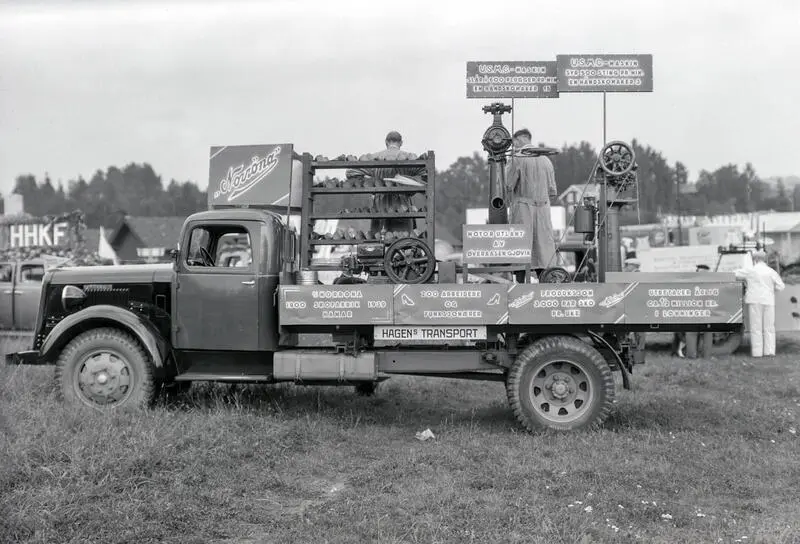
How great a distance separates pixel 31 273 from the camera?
16.0 meters

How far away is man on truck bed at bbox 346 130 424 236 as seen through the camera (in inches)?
312

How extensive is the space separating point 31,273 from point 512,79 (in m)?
12.0

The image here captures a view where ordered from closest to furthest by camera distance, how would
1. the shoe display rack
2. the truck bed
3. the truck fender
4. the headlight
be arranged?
the truck bed → the truck fender → the shoe display rack → the headlight

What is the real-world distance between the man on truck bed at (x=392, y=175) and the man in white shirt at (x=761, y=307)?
7.13m

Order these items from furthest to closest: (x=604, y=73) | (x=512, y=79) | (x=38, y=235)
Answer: (x=38, y=235) < (x=512, y=79) < (x=604, y=73)

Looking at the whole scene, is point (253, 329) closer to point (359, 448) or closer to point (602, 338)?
point (359, 448)

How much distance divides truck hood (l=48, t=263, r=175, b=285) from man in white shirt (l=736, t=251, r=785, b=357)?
9.30m

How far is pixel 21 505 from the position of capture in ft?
14.5

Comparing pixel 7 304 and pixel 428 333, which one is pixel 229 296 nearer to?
pixel 428 333

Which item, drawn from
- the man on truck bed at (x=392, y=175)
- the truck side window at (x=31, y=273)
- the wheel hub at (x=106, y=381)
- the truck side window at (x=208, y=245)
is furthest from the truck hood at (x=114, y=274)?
the truck side window at (x=31, y=273)

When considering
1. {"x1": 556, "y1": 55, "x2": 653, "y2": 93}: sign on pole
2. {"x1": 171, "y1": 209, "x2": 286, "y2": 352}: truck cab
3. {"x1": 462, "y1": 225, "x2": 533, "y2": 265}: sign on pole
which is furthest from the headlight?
{"x1": 556, "y1": 55, "x2": 653, "y2": 93}: sign on pole

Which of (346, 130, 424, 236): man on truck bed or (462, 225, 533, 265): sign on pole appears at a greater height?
(346, 130, 424, 236): man on truck bed

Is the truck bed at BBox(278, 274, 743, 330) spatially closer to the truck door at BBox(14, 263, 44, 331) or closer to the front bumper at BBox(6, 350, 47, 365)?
the front bumper at BBox(6, 350, 47, 365)

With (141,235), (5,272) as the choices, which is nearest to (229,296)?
(5,272)
